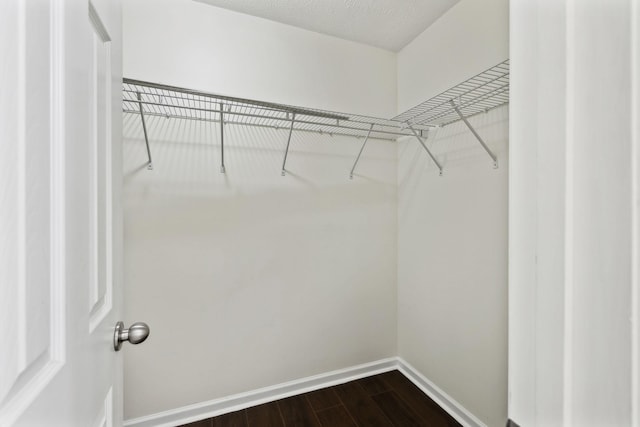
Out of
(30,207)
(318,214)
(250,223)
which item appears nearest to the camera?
(30,207)

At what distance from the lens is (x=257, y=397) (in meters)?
1.62

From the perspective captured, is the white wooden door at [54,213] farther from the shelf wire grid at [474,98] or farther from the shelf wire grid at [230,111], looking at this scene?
the shelf wire grid at [474,98]

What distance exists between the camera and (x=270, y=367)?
65.6 inches

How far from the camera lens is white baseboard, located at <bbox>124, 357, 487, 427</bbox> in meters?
1.45

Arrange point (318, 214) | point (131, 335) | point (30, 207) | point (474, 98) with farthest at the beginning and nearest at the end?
point (318, 214) < point (474, 98) < point (131, 335) < point (30, 207)

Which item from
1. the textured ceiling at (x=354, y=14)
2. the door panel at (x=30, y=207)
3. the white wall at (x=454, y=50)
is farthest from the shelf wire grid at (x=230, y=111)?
the door panel at (x=30, y=207)

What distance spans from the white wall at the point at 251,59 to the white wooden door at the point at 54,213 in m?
1.04

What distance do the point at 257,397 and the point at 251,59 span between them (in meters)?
2.14

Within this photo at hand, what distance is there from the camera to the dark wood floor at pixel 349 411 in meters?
1.47

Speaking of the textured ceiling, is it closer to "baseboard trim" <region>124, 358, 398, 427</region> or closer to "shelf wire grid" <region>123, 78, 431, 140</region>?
"shelf wire grid" <region>123, 78, 431, 140</region>

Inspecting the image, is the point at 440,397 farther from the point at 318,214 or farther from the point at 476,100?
the point at 476,100

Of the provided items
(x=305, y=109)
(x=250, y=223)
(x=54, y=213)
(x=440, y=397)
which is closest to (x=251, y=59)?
(x=305, y=109)
